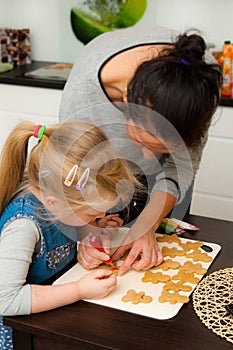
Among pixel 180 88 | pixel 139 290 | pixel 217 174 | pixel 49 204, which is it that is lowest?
pixel 217 174

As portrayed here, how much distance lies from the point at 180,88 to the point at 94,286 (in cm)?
43

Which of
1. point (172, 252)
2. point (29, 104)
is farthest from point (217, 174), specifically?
point (172, 252)

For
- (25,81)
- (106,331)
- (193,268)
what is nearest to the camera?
(106,331)

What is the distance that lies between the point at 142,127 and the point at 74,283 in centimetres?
35

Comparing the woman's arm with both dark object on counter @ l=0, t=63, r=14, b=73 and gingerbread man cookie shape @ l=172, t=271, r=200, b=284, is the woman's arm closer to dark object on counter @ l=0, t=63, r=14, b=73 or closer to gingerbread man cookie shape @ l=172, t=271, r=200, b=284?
gingerbread man cookie shape @ l=172, t=271, r=200, b=284

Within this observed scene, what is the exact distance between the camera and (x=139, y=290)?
1.21 m

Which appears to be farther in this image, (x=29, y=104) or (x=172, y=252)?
(x=29, y=104)

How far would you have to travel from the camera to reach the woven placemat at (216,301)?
108 cm

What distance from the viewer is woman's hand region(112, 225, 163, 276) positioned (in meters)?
1.30

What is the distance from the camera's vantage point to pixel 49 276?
1271 millimetres

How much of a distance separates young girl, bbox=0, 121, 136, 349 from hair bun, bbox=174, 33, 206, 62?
0.82 feet

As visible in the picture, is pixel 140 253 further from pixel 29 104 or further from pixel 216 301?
pixel 29 104

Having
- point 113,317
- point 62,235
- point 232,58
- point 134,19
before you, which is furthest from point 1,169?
point 134,19

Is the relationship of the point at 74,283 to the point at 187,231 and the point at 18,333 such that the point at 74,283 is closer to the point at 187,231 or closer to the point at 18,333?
the point at 18,333
